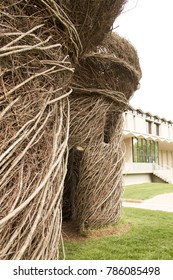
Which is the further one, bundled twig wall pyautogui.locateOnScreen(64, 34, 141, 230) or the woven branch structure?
bundled twig wall pyautogui.locateOnScreen(64, 34, 141, 230)

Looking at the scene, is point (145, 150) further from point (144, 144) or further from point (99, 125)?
point (99, 125)

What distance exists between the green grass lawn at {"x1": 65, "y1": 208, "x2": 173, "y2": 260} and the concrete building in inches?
522

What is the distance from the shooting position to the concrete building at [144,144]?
781 inches

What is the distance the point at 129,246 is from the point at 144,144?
21224mm

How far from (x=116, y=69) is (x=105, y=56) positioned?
307mm

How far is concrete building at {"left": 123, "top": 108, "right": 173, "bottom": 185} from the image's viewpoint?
65.1ft

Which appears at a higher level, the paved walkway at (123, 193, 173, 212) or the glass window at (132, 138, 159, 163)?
the glass window at (132, 138, 159, 163)

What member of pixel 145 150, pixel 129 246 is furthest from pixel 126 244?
pixel 145 150

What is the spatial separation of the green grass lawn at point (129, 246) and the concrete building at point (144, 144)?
13271mm

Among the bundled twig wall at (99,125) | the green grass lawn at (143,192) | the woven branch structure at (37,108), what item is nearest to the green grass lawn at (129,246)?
the bundled twig wall at (99,125)

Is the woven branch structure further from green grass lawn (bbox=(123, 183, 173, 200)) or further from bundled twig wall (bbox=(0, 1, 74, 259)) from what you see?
green grass lawn (bbox=(123, 183, 173, 200))

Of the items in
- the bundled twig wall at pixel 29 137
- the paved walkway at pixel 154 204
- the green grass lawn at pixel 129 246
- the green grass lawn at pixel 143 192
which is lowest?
the green grass lawn at pixel 143 192

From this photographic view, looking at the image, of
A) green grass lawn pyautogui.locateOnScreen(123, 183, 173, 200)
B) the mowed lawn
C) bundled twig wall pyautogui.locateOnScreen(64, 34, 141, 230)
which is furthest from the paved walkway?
bundled twig wall pyautogui.locateOnScreen(64, 34, 141, 230)

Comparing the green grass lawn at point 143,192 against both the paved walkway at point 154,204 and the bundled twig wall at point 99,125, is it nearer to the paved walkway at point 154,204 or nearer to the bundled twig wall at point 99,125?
the paved walkway at point 154,204
